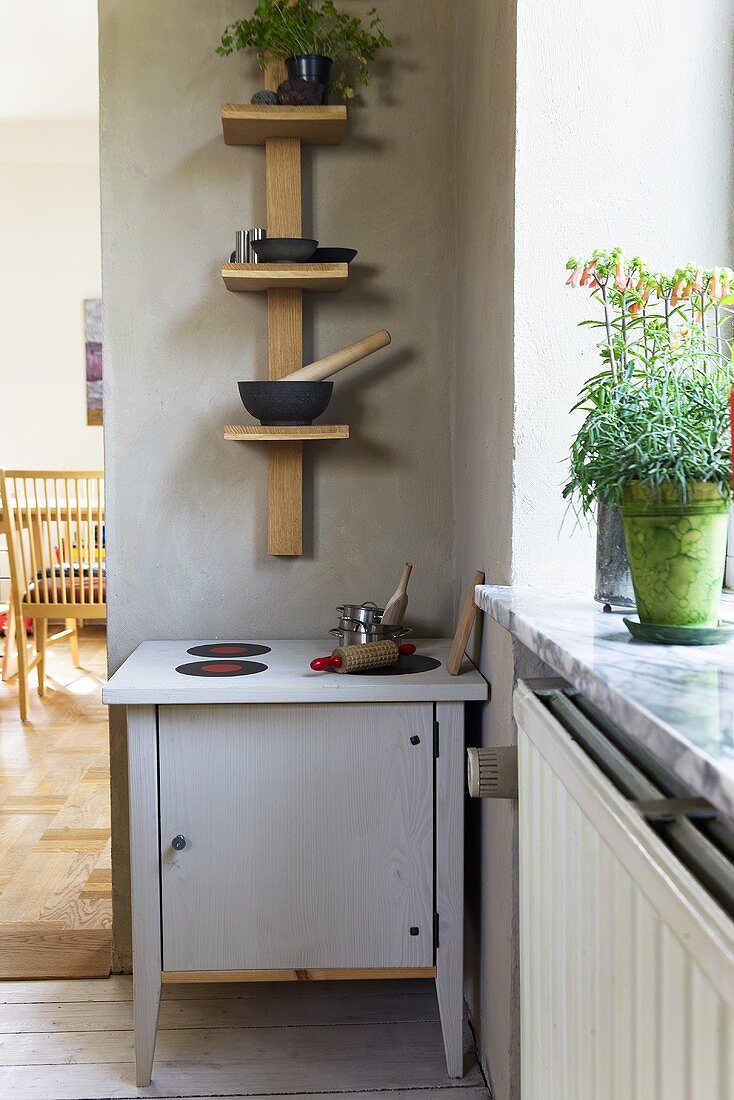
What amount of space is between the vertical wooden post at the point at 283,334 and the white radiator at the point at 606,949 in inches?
38.4

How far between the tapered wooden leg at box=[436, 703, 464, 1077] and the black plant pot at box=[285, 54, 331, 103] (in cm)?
128

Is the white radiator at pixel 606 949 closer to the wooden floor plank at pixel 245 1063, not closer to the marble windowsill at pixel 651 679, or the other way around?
the marble windowsill at pixel 651 679

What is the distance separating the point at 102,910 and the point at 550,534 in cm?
157

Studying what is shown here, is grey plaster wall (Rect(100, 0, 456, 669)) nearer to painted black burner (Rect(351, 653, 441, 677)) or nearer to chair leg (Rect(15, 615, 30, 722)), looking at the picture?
painted black burner (Rect(351, 653, 441, 677))

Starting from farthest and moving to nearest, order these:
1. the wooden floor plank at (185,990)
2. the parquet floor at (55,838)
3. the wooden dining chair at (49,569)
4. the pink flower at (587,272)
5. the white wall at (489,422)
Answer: the wooden dining chair at (49,569) < the parquet floor at (55,838) < the wooden floor plank at (185,990) < the white wall at (489,422) < the pink flower at (587,272)

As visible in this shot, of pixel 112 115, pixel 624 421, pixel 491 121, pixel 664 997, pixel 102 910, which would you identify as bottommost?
pixel 102 910

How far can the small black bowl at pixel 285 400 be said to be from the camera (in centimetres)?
203

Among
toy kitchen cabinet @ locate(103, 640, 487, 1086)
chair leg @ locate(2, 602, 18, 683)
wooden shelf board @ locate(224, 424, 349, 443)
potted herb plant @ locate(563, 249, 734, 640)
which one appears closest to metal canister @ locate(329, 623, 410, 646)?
toy kitchen cabinet @ locate(103, 640, 487, 1086)

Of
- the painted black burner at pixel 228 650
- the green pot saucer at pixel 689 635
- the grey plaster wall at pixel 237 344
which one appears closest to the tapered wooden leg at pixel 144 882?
the painted black burner at pixel 228 650

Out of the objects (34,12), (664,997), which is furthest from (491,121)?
(34,12)

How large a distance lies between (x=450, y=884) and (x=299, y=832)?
0.92ft

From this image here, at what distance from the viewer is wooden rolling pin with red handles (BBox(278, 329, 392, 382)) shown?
206 cm

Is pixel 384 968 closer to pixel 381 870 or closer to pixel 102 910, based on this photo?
pixel 381 870

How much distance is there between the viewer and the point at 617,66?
5.03ft
